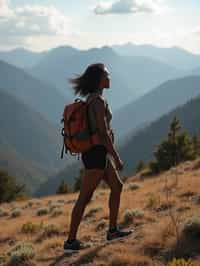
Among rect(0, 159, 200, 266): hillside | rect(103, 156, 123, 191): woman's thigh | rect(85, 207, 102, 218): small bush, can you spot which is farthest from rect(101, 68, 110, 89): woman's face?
rect(85, 207, 102, 218): small bush

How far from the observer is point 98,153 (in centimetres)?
634

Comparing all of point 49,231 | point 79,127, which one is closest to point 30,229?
point 49,231

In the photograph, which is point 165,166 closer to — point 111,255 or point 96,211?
point 96,211

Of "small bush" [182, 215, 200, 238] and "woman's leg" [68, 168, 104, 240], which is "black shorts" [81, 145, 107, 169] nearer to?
"woman's leg" [68, 168, 104, 240]

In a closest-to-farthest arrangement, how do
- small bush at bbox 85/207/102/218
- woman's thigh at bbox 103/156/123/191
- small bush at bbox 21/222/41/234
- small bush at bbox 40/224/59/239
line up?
woman's thigh at bbox 103/156/123/191 → small bush at bbox 40/224/59/239 → small bush at bbox 21/222/41/234 → small bush at bbox 85/207/102/218

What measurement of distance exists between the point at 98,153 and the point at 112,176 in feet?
1.71

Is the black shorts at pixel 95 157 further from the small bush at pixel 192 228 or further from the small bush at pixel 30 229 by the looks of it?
the small bush at pixel 30 229

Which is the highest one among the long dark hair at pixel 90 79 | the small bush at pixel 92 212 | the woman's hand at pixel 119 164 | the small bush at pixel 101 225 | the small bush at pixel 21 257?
the long dark hair at pixel 90 79

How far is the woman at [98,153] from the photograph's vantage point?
20.3 ft

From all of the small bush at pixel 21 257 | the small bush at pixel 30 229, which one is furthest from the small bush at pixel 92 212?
the small bush at pixel 21 257

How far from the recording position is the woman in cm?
618

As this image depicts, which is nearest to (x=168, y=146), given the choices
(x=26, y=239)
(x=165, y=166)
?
(x=165, y=166)

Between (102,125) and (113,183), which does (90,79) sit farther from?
(113,183)

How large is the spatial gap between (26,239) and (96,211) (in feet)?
7.91
